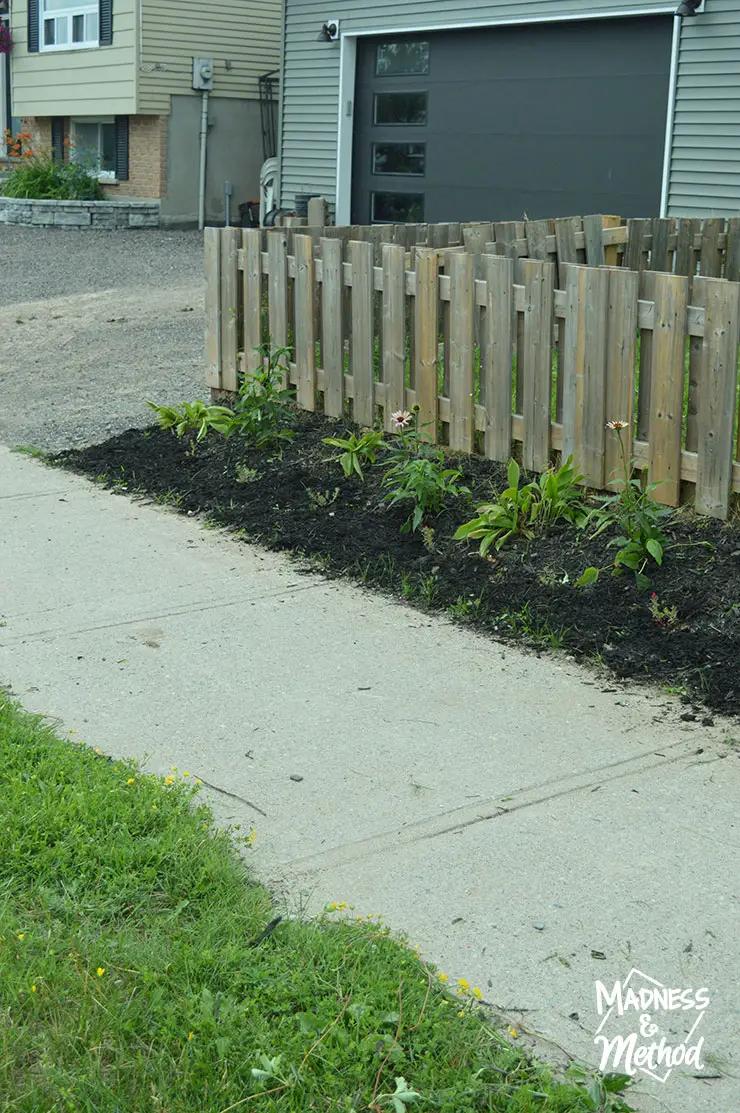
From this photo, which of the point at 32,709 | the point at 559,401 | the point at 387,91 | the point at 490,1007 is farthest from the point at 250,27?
the point at 490,1007

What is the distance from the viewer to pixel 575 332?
625cm

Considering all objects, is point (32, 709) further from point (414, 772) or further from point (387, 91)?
point (387, 91)

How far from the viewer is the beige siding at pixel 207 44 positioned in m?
22.9

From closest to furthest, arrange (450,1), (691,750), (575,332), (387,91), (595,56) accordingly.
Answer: (691,750)
(575,332)
(595,56)
(450,1)
(387,91)

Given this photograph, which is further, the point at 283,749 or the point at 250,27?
the point at 250,27

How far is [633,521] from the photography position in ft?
18.2

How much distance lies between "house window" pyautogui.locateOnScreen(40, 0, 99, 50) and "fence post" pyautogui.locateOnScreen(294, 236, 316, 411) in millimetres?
18302

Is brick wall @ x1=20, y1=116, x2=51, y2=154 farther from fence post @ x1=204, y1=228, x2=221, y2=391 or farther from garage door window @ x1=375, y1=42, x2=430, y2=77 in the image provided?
fence post @ x1=204, y1=228, x2=221, y2=391

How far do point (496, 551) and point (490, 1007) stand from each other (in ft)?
10.4

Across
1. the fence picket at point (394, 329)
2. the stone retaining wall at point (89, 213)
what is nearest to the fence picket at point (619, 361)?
the fence picket at point (394, 329)

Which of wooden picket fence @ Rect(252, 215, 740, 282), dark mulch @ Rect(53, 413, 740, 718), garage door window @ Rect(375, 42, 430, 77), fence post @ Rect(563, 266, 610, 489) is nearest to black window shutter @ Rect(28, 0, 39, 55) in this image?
garage door window @ Rect(375, 42, 430, 77)

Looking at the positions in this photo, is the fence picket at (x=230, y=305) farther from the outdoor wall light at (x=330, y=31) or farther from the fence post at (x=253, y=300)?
the outdoor wall light at (x=330, y=31)

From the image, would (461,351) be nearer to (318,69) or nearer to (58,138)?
(318,69)

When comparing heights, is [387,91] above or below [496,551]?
above
